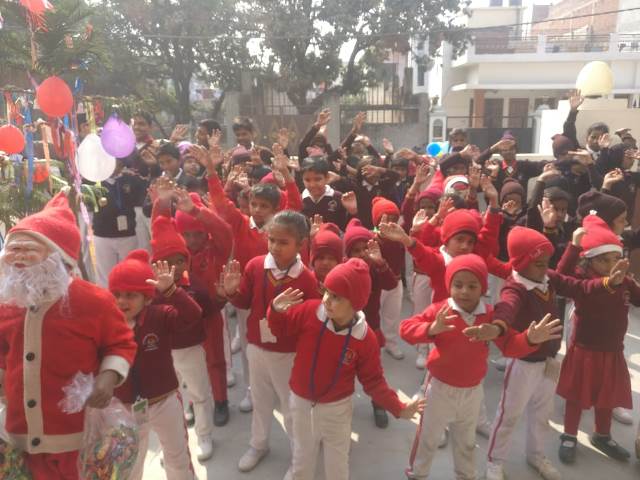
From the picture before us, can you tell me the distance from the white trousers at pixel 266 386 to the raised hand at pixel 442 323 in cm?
83

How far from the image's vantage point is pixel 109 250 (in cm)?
468

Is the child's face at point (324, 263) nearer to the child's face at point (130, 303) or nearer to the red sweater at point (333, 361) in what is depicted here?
the red sweater at point (333, 361)

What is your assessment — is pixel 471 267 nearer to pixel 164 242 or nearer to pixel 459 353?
pixel 459 353

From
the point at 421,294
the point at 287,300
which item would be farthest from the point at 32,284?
the point at 421,294

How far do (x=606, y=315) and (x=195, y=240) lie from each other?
8.19 ft

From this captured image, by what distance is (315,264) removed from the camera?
A: 9.43ft

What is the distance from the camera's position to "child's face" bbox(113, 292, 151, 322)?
2318 mm

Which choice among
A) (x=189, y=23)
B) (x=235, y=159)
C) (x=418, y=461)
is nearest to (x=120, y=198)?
(x=235, y=159)

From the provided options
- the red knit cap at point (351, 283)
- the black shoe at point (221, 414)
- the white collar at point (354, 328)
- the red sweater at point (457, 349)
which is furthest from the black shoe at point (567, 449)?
the black shoe at point (221, 414)

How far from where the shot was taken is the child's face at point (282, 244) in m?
2.62

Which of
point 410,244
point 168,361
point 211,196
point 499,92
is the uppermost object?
point 499,92

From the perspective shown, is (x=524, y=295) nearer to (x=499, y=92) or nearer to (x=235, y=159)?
(x=235, y=159)

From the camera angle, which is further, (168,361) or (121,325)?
(168,361)

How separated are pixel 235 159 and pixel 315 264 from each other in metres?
2.82
